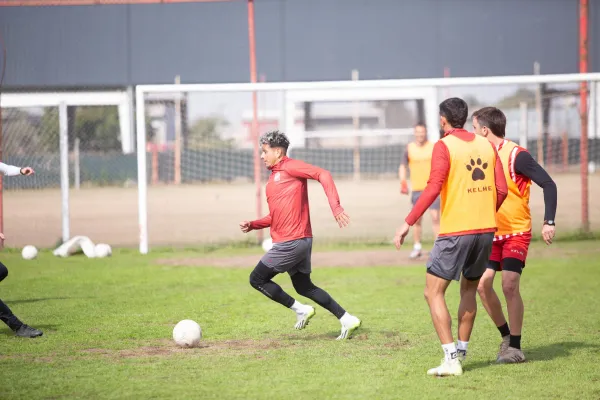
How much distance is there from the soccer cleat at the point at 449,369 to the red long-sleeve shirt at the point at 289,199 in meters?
2.09

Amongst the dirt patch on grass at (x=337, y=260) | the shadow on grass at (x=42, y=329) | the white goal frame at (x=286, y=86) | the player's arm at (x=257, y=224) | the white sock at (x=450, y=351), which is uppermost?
the white goal frame at (x=286, y=86)

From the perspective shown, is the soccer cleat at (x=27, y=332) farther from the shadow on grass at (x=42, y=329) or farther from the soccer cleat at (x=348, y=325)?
the soccer cleat at (x=348, y=325)

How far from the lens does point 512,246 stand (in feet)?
22.4

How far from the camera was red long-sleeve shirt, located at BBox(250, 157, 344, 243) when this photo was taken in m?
7.84

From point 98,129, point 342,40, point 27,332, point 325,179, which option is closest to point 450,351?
point 325,179

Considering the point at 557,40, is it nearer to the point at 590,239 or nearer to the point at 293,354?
the point at 590,239

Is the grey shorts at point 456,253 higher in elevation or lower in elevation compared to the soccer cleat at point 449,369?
higher

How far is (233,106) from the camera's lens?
660 inches

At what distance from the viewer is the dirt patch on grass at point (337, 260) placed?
13891mm

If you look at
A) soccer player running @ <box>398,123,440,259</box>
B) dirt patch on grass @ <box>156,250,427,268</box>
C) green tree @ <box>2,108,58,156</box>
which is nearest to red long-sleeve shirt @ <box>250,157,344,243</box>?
dirt patch on grass @ <box>156,250,427,268</box>

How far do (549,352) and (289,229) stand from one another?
2.52 meters

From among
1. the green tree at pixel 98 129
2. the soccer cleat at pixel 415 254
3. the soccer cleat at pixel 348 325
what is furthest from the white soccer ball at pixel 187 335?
the green tree at pixel 98 129

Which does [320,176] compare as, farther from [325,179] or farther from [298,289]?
[298,289]

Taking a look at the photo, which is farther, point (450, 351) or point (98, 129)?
point (98, 129)
